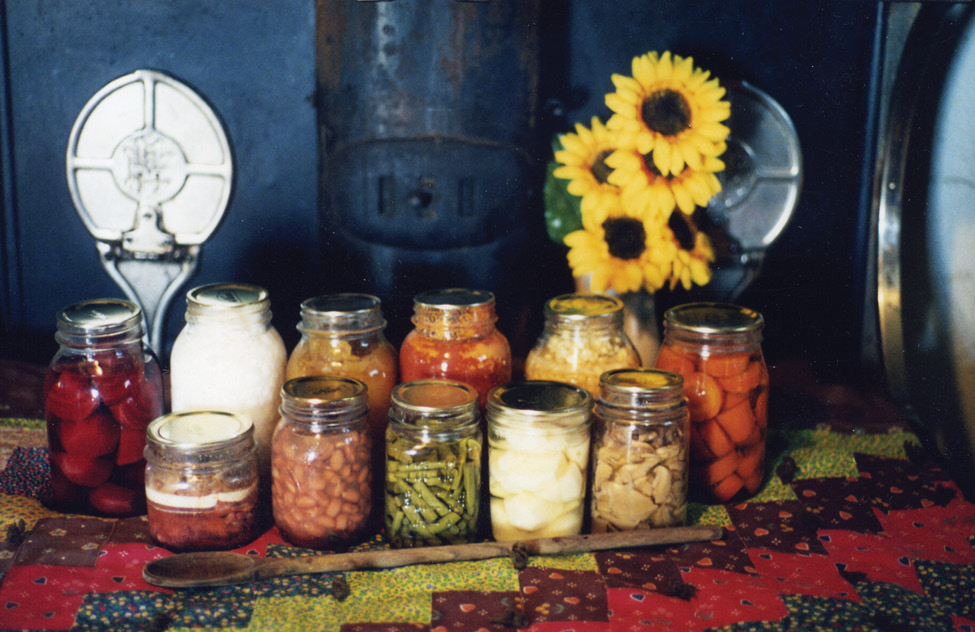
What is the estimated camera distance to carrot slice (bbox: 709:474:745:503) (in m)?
1.13

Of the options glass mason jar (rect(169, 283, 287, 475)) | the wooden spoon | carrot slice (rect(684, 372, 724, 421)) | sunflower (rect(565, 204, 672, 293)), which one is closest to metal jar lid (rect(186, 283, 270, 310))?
glass mason jar (rect(169, 283, 287, 475))

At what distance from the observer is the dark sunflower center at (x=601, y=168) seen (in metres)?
1.24

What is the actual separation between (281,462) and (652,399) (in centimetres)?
39

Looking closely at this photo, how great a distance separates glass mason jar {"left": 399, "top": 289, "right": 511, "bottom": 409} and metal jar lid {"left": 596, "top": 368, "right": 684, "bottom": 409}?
5.9 inches

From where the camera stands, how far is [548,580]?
3.14ft

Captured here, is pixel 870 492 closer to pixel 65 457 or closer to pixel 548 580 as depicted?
pixel 548 580

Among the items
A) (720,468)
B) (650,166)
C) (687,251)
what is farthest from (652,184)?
(720,468)

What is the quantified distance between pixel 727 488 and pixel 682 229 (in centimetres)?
36

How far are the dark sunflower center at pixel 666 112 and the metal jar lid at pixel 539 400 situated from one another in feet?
1.18

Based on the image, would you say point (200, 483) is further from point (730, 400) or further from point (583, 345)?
point (730, 400)

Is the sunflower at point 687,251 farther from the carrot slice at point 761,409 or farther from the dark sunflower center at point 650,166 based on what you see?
the carrot slice at point 761,409

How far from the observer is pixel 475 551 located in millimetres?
982

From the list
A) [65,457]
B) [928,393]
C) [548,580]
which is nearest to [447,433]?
[548,580]

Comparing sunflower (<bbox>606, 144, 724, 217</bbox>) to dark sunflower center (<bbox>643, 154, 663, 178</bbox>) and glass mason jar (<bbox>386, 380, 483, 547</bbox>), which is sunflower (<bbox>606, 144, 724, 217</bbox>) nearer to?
dark sunflower center (<bbox>643, 154, 663, 178</bbox>)
